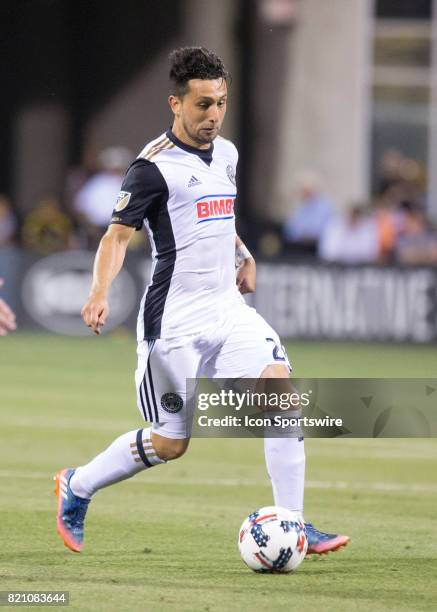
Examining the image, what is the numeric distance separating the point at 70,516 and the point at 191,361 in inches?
38.5

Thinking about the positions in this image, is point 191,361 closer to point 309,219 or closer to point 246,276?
point 246,276

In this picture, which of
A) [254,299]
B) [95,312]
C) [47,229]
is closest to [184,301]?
[95,312]

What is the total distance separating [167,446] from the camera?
276 inches

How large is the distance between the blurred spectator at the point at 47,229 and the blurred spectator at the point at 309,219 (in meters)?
3.19

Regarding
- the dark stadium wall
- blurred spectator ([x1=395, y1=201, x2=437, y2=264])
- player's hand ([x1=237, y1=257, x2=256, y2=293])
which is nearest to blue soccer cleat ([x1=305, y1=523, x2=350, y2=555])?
player's hand ([x1=237, y1=257, x2=256, y2=293])

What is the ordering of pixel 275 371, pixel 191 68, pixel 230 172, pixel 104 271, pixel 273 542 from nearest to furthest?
pixel 273 542
pixel 104 271
pixel 275 371
pixel 191 68
pixel 230 172

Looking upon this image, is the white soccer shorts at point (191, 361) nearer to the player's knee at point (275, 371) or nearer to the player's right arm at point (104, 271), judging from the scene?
the player's knee at point (275, 371)

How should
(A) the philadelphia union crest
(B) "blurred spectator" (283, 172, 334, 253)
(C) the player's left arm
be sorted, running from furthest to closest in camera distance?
(B) "blurred spectator" (283, 172, 334, 253) → (C) the player's left arm → (A) the philadelphia union crest

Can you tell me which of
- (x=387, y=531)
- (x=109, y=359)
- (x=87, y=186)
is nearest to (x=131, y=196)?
(x=387, y=531)

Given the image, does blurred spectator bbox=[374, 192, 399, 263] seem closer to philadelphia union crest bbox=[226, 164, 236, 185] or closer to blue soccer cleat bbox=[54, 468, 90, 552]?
philadelphia union crest bbox=[226, 164, 236, 185]

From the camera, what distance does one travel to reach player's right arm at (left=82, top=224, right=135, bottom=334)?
6.70 meters

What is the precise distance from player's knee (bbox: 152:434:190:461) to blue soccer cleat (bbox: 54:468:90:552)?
532 mm

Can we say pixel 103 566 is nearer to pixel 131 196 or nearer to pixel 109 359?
pixel 131 196

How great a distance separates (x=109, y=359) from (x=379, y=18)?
11237 millimetres
